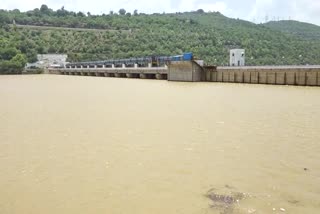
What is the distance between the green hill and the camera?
14738 centimetres

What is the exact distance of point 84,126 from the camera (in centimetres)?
1445

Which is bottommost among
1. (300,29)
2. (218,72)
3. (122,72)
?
(122,72)

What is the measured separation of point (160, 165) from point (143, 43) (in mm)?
113136

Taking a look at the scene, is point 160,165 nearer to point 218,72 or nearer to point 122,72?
point 218,72

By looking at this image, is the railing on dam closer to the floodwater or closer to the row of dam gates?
the row of dam gates

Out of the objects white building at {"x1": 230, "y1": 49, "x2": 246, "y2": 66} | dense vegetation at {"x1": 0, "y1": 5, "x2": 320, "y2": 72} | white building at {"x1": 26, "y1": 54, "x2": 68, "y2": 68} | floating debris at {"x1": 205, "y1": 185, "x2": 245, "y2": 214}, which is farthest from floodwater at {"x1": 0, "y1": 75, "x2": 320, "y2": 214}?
white building at {"x1": 26, "y1": 54, "x2": 68, "y2": 68}

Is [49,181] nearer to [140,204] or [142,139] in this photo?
[140,204]

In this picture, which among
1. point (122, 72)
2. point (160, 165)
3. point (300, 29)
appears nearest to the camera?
point (160, 165)

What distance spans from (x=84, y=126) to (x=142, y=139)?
326cm

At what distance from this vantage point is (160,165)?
9078 millimetres

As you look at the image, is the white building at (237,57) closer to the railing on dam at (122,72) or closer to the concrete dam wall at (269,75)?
the railing on dam at (122,72)

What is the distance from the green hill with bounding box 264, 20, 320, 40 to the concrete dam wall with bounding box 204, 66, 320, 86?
352 ft

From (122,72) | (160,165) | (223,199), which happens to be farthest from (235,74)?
(223,199)

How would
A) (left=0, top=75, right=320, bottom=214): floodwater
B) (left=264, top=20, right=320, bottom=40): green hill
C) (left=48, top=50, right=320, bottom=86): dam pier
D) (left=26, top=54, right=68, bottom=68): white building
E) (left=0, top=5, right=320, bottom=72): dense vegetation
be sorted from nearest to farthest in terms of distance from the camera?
1. (left=0, top=75, right=320, bottom=214): floodwater
2. (left=48, top=50, right=320, bottom=86): dam pier
3. (left=0, top=5, right=320, bottom=72): dense vegetation
4. (left=26, top=54, right=68, bottom=68): white building
5. (left=264, top=20, right=320, bottom=40): green hill
